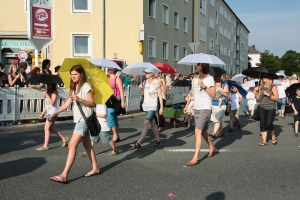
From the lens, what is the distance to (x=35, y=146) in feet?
25.5

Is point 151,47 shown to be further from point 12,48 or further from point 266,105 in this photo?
point 266,105

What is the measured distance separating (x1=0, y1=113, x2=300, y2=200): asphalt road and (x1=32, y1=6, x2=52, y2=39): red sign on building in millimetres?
4973

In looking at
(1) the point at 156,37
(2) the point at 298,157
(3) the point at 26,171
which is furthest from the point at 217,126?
(1) the point at 156,37

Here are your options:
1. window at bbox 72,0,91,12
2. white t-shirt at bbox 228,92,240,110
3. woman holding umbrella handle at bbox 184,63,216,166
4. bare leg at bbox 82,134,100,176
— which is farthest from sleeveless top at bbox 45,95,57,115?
window at bbox 72,0,91,12

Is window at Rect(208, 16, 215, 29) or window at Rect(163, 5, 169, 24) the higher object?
window at Rect(208, 16, 215, 29)

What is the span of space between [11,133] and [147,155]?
4.75 meters

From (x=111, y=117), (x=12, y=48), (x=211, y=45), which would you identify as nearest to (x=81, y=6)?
(x=12, y=48)

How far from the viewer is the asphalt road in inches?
181

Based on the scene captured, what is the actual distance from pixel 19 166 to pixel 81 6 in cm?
1910

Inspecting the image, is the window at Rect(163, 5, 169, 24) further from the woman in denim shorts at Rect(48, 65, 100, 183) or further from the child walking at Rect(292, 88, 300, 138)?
the woman in denim shorts at Rect(48, 65, 100, 183)

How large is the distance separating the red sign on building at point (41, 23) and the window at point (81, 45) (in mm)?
10840

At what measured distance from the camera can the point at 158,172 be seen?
18.5ft

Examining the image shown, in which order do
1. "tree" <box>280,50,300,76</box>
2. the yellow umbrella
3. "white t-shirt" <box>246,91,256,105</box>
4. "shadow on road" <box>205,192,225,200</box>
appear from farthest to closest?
"tree" <box>280,50,300,76</box>, "white t-shirt" <box>246,91,256,105</box>, the yellow umbrella, "shadow on road" <box>205,192,225,200</box>

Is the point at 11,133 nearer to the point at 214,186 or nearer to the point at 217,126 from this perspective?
the point at 217,126
